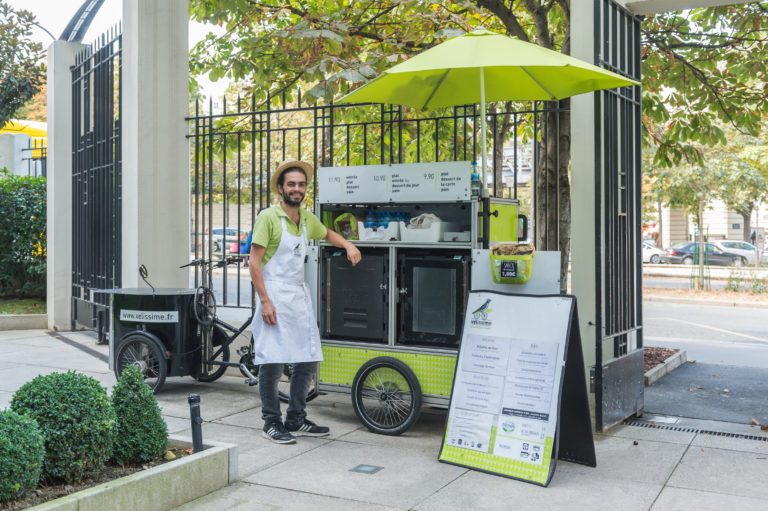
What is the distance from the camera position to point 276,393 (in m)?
5.66

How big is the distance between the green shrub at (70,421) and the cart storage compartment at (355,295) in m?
2.44

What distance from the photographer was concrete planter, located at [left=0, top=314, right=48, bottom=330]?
11.7 metres

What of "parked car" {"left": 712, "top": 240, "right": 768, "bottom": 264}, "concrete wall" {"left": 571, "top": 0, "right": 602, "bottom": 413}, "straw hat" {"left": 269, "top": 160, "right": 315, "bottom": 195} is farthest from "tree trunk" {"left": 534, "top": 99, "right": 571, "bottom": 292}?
"parked car" {"left": 712, "top": 240, "right": 768, "bottom": 264}

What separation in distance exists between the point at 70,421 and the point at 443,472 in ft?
7.70

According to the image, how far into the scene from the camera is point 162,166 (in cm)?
894

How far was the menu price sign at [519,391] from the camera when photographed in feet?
15.8

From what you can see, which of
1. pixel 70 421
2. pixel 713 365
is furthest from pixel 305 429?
pixel 713 365

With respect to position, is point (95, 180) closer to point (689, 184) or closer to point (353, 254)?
point (353, 254)

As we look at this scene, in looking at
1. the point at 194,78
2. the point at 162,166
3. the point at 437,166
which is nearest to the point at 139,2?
the point at 162,166

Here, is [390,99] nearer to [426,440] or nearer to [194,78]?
[426,440]

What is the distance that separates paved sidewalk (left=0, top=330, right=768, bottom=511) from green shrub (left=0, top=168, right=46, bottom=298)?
764cm

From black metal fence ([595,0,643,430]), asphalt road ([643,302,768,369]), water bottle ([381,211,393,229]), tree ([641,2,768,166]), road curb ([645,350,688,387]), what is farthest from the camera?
asphalt road ([643,302,768,369])

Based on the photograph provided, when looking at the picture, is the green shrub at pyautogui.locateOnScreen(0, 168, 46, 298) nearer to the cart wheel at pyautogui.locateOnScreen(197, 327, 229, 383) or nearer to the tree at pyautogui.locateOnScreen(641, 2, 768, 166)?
the cart wheel at pyautogui.locateOnScreen(197, 327, 229, 383)

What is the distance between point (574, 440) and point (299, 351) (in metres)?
2.10
